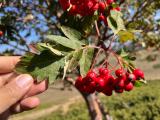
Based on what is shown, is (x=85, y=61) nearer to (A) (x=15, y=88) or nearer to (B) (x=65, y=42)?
(B) (x=65, y=42)

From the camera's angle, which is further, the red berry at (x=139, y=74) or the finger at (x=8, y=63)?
the finger at (x=8, y=63)

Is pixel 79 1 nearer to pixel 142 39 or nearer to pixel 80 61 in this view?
Result: pixel 80 61

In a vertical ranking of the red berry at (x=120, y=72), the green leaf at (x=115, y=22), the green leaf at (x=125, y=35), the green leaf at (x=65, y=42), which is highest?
the green leaf at (x=115, y=22)

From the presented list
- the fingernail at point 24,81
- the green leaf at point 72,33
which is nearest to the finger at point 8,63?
the fingernail at point 24,81

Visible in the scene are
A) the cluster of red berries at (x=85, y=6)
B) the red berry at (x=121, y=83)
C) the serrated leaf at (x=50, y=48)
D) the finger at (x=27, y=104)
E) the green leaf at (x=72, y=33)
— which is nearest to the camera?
the serrated leaf at (x=50, y=48)

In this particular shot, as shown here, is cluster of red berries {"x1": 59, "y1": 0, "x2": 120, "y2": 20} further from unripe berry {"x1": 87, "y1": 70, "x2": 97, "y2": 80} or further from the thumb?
the thumb

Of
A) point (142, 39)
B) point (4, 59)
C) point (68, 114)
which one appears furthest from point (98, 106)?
point (68, 114)

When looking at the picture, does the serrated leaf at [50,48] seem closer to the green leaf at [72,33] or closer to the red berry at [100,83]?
the green leaf at [72,33]

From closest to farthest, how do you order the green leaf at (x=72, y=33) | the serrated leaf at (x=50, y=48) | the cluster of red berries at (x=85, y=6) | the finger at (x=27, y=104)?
the serrated leaf at (x=50, y=48) < the green leaf at (x=72, y=33) < the cluster of red berries at (x=85, y=6) < the finger at (x=27, y=104)
